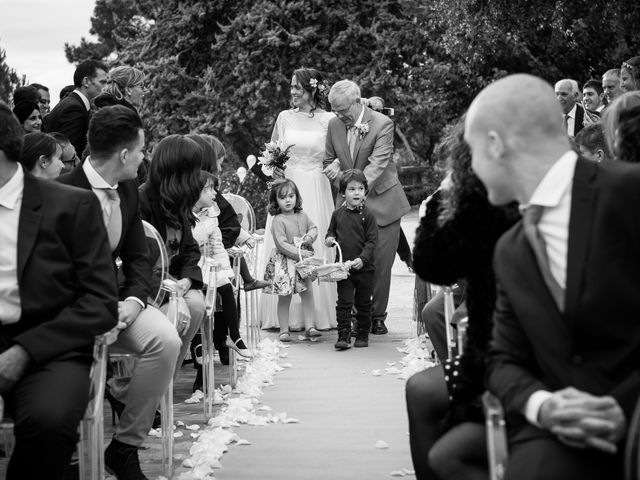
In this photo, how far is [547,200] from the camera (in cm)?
290

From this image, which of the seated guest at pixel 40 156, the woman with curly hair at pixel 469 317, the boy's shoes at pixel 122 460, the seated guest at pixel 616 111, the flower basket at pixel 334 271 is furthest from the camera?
the flower basket at pixel 334 271

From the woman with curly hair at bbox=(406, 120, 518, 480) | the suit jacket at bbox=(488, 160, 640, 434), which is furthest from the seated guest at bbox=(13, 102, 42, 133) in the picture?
the suit jacket at bbox=(488, 160, 640, 434)

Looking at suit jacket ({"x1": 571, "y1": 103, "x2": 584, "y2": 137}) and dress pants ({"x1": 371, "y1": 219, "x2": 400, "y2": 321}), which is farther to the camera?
suit jacket ({"x1": 571, "y1": 103, "x2": 584, "y2": 137})

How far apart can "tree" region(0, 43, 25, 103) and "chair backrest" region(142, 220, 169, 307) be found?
104 feet

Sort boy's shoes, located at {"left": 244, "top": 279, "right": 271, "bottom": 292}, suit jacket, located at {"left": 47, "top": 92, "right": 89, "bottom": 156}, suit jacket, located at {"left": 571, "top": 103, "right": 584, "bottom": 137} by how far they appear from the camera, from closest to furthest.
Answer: suit jacket, located at {"left": 47, "top": 92, "right": 89, "bottom": 156} → boy's shoes, located at {"left": 244, "top": 279, "right": 271, "bottom": 292} → suit jacket, located at {"left": 571, "top": 103, "right": 584, "bottom": 137}

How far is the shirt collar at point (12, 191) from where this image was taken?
4.00m

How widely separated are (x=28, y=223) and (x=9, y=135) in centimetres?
38

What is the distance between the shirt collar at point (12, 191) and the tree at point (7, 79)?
3282cm

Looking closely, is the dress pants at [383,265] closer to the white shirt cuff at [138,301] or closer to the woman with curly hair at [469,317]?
the white shirt cuff at [138,301]

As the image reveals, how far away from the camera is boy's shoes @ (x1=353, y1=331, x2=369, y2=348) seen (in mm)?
9047

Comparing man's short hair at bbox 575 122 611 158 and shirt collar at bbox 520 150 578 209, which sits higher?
man's short hair at bbox 575 122 611 158

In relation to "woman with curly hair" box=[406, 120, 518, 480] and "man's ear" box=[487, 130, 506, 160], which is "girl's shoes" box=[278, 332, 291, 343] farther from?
"man's ear" box=[487, 130, 506, 160]

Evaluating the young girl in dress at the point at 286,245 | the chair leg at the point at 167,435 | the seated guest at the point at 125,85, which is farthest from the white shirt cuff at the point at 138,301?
the young girl in dress at the point at 286,245

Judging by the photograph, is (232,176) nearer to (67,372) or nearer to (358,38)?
(358,38)
